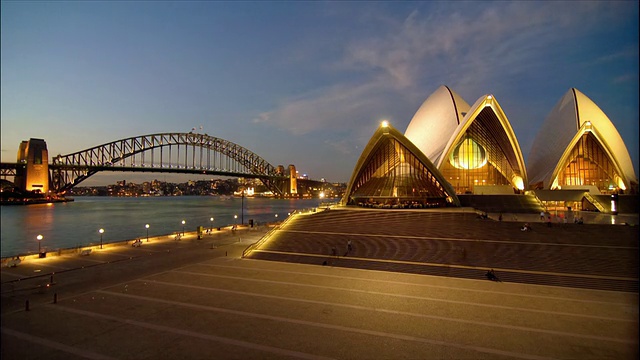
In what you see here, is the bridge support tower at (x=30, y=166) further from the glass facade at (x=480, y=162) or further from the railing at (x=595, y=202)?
the railing at (x=595, y=202)

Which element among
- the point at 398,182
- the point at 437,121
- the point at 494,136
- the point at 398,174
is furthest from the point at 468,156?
the point at 398,182

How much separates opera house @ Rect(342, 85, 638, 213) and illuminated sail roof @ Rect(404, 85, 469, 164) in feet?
0.31

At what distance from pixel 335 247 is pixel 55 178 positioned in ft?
121

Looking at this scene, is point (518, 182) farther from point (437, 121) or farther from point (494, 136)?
point (437, 121)

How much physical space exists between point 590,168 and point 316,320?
29.9 metres

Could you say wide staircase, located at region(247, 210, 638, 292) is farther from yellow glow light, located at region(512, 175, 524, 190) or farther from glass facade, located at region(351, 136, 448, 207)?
yellow glow light, located at region(512, 175, 524, 190)

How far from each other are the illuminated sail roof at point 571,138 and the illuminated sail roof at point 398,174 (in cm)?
1047

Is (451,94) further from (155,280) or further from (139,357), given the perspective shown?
(139,357)

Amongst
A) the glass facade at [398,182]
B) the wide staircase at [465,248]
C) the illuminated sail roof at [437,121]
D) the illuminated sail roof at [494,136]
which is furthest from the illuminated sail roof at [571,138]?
the wide staircase at [465,248]

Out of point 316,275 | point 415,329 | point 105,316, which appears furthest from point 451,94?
point 105,316

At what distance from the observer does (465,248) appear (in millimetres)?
13188

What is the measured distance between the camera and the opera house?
23.7 meters

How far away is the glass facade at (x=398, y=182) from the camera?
76.3 ft

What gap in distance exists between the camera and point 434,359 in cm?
595
